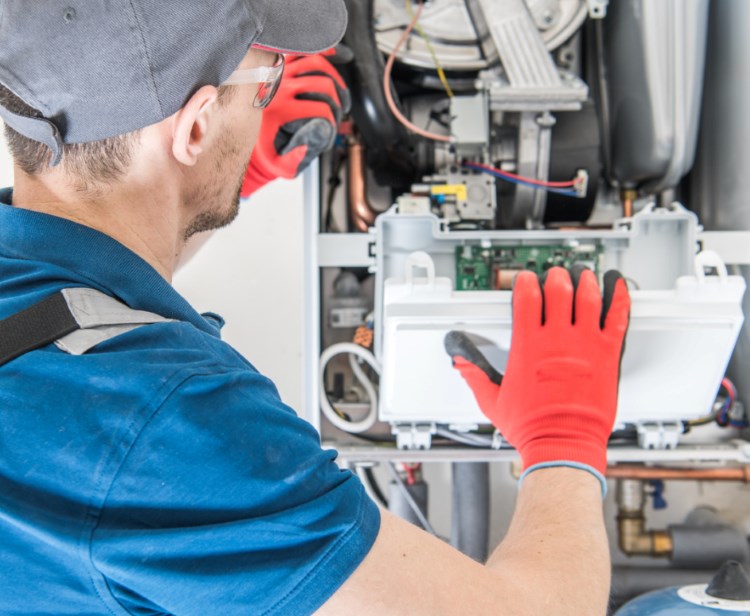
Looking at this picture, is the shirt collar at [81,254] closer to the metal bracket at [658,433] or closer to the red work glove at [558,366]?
the red work glove at [558,366]

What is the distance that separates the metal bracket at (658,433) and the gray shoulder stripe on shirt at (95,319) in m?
0.96

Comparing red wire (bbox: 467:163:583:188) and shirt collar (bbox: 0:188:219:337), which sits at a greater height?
red wire (bbox: 467:163:583:188)

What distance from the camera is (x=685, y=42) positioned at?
127 cm

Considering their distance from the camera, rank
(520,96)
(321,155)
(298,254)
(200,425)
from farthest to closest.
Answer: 1. (298,254)
2. (321,155)
3. (520,96)
4. (200,425)

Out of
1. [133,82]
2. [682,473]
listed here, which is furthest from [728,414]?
[133,82]

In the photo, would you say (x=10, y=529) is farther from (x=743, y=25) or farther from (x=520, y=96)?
(x=743, y=25)

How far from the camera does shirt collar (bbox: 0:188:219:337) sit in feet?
2.20

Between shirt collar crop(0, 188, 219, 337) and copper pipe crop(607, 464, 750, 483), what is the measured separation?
3.63 ft

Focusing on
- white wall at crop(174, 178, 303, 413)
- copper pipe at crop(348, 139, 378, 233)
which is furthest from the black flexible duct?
white wall at crop(174, 178, 303, 413)

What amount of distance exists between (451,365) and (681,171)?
67cm

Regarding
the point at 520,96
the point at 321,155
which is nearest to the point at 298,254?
the point at 321,155

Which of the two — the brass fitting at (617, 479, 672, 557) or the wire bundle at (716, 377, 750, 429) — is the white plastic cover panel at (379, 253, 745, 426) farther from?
the brass fitting at (617, 479, 672, 557)

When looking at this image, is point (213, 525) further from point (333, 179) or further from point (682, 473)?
point (682, 473)

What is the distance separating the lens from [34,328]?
60cm
